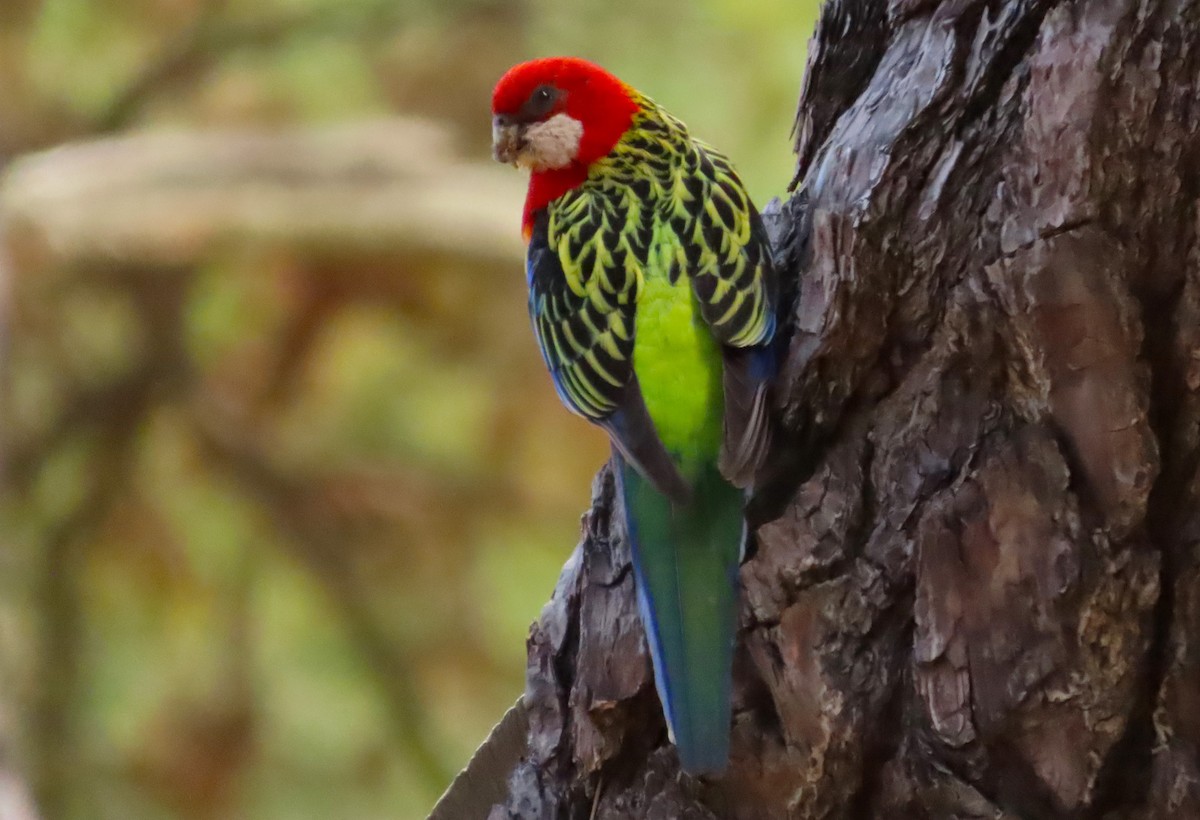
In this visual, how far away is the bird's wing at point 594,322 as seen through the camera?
114cm

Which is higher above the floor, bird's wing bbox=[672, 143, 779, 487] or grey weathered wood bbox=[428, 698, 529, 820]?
bird's wing bbox=[672, 143, 779, 487]

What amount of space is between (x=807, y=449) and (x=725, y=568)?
0.50 ft

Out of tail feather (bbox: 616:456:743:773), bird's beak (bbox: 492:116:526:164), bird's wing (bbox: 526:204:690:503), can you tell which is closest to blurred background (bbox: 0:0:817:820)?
bird's beak (bbox: 492:116:526:164)

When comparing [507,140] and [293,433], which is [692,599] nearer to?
[507,140]

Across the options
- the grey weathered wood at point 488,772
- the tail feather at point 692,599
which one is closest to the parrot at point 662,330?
the tail feather at point 692,599

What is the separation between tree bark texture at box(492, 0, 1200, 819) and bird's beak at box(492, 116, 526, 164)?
40 cm

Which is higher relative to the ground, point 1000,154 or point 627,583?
point 1000,154

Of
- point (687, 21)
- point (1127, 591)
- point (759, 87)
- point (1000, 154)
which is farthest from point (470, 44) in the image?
point (1127, 591)

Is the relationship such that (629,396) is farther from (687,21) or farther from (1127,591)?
(687,21)

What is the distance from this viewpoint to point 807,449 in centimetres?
117

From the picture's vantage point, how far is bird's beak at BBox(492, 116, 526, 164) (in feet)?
4.63

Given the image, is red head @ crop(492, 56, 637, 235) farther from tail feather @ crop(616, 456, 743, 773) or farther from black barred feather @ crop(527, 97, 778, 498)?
tail feather @ crop(616, 456, 743, 773)

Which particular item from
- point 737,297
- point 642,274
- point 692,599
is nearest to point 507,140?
point 642,274

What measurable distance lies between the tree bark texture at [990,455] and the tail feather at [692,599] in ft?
0.13
